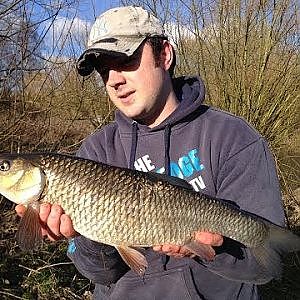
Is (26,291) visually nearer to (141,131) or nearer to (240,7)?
(141,131)

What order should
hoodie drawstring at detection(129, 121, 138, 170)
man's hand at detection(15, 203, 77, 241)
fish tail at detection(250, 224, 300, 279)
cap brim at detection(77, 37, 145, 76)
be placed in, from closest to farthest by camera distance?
1. man's hand at detection(15, 203, 77, 241)
2. fish tail at detection(250, 224, 300, 279)
3. cap brim at detection(77, 37, 145, 76)
4. hoodie drawstring at detection(129, 121, 138, 170)

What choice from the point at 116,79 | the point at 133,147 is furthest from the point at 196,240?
the point at 116,79

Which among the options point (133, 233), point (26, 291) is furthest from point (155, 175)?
point (26, 291)

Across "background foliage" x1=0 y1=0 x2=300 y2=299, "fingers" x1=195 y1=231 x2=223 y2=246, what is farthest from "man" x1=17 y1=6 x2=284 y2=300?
"background foliage" x1=0 y1=0 x2=300 y2=299

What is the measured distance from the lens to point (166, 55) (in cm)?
236

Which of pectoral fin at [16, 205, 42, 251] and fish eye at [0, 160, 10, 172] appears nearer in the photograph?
pectoral fin at [16, 205, 42, 251]

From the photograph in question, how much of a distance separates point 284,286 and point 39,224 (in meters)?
3.23

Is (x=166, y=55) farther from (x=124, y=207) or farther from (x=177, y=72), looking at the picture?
(x=177, y=72)

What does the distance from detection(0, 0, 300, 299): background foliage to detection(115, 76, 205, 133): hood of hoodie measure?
7.23 feet

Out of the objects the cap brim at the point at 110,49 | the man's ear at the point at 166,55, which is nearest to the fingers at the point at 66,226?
the cap brim at the point at 110,49

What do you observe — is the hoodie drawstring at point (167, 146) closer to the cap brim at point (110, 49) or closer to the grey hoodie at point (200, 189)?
the grey hoodie at point (200, 189)

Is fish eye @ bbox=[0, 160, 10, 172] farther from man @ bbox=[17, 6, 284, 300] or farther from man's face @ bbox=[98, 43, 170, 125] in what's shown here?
man's face @ bbox=[98, 43, 170, 125]

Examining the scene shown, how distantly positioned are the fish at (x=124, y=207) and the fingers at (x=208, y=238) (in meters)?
0.02

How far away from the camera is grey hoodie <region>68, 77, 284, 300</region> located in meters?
2.08
